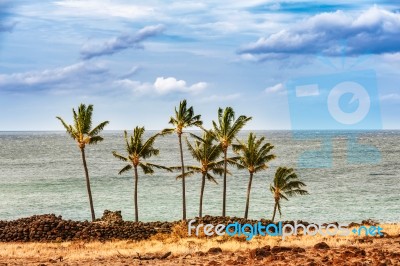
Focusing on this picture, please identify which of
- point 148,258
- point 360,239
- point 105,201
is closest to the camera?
point 148,258

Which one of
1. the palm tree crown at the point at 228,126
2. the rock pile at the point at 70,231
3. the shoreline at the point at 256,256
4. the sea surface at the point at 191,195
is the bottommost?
the sea surface at the point at 191,195

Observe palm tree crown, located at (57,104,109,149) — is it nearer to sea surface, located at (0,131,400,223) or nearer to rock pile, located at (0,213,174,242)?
rock pile, located at (0,213,174,242)

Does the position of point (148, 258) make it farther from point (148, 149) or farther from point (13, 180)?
point (13, 180)

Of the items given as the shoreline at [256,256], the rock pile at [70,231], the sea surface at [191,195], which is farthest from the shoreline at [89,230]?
the sea surface at [191,195]

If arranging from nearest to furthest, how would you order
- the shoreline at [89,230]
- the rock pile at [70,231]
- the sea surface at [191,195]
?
the shoreline at [89,230] < the rock pile at [70,231] < the sea surface at [191,195]

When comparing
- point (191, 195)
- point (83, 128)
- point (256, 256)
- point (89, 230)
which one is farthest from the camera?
point (191, 195)

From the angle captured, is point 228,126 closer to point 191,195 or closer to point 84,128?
point 84,128

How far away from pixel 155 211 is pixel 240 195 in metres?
19.4

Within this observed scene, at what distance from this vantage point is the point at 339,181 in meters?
107

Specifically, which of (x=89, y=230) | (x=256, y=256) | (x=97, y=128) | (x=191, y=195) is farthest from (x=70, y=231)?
(x=191, y=195)

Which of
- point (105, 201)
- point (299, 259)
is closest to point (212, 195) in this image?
point (105, 201)

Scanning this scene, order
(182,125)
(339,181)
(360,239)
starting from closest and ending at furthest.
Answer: (360,239), (182,125), (339,181)

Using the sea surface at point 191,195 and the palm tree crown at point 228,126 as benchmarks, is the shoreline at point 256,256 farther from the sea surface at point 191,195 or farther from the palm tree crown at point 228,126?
the sea surface at point 191,195

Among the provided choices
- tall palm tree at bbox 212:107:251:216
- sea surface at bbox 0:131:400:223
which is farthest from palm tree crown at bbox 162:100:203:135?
sea surface at bbox 0:131:400:223
